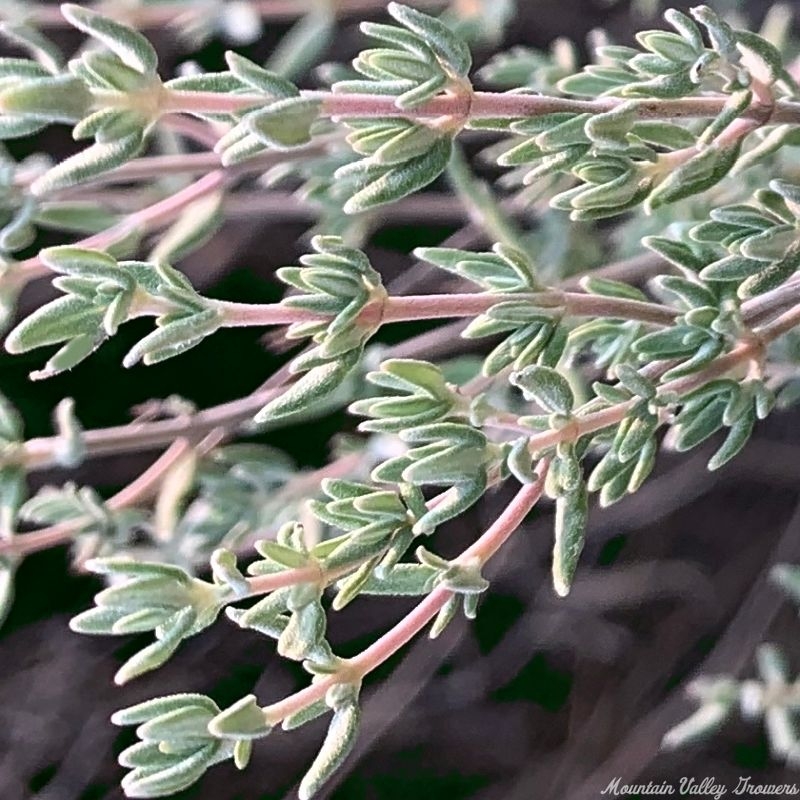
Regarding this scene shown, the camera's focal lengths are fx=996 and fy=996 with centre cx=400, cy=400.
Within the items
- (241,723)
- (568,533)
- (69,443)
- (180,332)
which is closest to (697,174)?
(568,533)

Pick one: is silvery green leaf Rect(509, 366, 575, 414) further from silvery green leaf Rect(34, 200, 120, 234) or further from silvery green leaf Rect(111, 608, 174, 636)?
silvery green leaf Rect(34, 200, 120, 234)

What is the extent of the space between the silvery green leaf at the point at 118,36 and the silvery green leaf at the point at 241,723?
39cm

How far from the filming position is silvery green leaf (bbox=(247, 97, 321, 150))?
1.84 feet

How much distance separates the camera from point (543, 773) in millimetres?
1615

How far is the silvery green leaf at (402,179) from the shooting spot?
63cm

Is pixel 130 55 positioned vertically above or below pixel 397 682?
above

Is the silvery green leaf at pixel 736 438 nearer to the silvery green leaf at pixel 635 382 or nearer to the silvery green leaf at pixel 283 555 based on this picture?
the silvery green leaf at pixel 635 382

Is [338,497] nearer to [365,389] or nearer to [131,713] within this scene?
[131,713]

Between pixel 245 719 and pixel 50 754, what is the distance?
1130 mm

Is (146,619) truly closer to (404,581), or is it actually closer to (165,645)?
(165,645)

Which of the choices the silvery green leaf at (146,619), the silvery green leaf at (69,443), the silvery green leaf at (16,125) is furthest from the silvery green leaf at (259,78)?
the silvery green leaf at (69,443)

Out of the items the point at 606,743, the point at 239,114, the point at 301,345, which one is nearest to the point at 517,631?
the point at 606,743

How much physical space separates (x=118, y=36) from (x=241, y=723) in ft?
1.37

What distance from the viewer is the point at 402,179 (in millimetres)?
629
